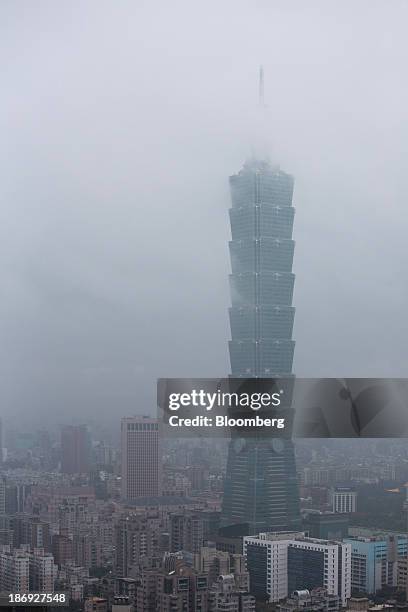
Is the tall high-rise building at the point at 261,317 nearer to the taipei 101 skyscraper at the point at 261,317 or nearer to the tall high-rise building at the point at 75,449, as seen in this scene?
the taipei 101 skyscraper at the point at 261,317

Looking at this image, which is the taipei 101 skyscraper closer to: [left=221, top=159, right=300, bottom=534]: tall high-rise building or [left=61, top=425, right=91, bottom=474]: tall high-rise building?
[left=221, top=159, right=300, bottom=534]: tall high-rise building

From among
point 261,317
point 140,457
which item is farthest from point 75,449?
Answer: point 261,317

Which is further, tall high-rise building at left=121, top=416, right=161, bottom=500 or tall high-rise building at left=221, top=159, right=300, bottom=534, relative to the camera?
tall high-rise building at left=221, top=159, right=300, bottom=534

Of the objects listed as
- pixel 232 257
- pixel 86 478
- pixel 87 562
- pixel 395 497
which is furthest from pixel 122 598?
pixel 232 257

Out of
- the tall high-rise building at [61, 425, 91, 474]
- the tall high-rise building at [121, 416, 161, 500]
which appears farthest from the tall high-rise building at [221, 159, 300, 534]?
the tall high-rise building at [61, 425, 91, 474]

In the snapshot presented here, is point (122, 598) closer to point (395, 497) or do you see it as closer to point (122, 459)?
point (122, 459)

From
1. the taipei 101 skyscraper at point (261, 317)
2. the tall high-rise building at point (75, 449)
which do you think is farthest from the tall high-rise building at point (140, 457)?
the taipei 101 skyscraper at point (261, 317)
